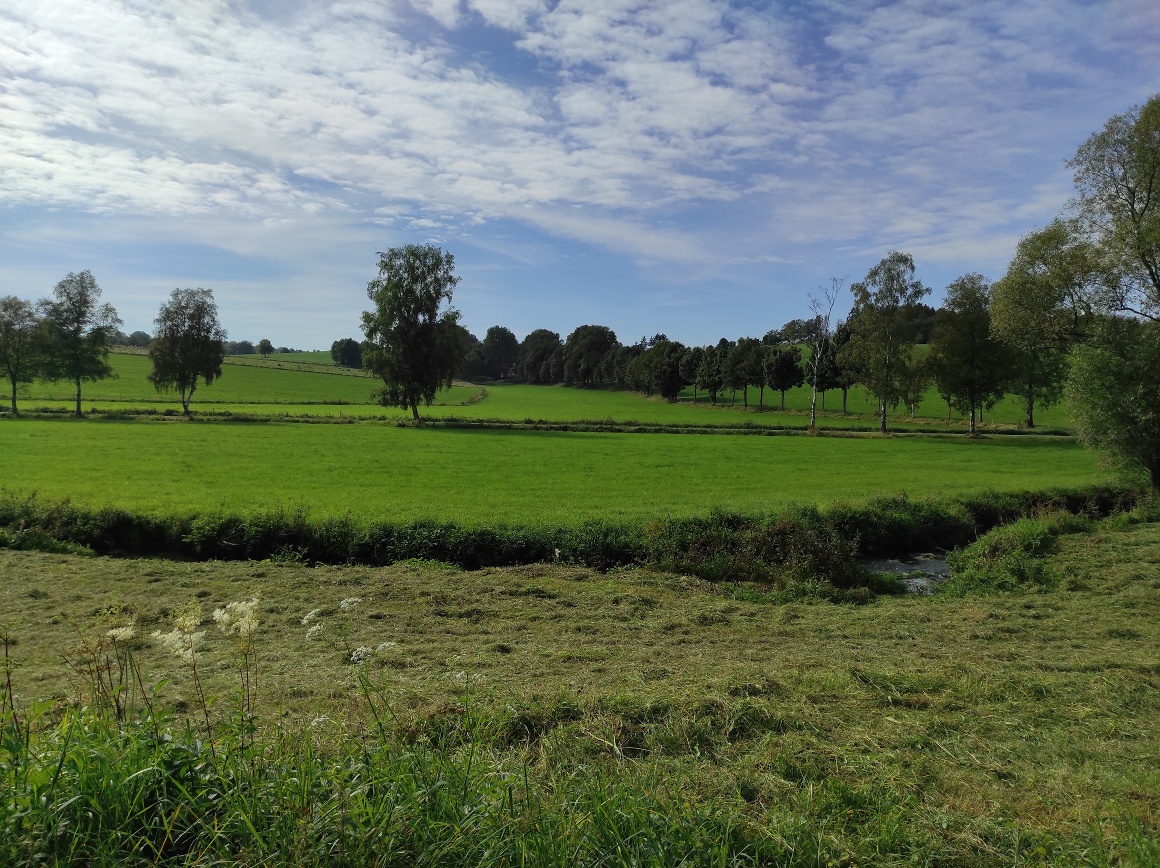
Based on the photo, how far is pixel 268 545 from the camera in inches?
690

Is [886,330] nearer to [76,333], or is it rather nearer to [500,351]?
[76,333]

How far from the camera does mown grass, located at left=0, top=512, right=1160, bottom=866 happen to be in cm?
331

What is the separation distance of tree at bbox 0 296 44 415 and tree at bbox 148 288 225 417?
9838 mm

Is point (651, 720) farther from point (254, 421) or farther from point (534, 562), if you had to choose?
point (254, 421)

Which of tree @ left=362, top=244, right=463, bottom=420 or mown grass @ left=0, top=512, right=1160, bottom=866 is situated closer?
mown grass @ left=0, top=512, right=1160, bottom=866

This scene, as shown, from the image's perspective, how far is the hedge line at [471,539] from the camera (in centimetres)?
1614

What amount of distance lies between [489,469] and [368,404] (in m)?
61.6

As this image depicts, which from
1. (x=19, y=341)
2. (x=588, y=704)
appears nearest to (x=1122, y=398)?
(x=588, y=704)

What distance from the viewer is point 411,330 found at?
61469 mm

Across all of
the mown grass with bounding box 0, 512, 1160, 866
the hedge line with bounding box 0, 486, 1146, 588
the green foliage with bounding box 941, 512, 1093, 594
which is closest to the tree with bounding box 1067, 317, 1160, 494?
the green foliage with bounding box 941, 512, 1093, 594

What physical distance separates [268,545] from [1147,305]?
140 feet

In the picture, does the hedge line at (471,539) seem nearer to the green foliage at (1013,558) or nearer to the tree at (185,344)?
the green foliage at (1013,558)

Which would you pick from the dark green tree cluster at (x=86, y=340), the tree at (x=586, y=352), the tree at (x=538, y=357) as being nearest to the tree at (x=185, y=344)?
the dark green tree cluster at (x=86, y=340)

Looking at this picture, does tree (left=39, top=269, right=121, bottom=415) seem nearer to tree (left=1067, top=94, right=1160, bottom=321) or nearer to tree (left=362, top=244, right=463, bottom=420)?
tree (left=362, top=244, right=463, bottom=420)
